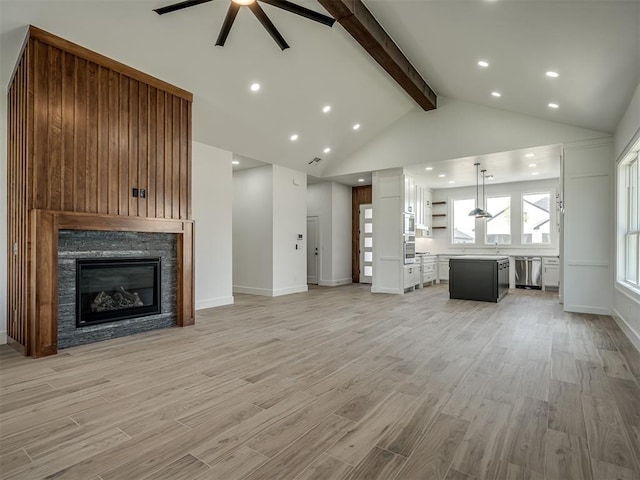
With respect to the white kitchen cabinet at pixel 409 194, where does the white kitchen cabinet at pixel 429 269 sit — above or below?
below

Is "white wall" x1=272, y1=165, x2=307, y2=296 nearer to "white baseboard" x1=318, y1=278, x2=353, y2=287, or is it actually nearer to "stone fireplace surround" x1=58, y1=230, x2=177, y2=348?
"white baseboard" x1=318, y1=278, x2=353, y2=287

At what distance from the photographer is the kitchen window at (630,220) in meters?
4.59

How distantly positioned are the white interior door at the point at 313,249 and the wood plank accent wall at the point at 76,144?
5572mm

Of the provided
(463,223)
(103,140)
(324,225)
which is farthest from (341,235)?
(103,140)

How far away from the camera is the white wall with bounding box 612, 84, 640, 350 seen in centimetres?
396

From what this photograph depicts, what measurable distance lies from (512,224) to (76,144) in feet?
33.4

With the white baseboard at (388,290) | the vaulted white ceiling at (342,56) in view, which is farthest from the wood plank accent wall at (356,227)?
the vaulted white ceiling at (342,56)

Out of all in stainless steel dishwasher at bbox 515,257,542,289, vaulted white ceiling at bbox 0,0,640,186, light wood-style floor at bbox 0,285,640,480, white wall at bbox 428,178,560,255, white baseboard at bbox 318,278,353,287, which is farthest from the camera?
white baseboard at bbox 318,278,353,287

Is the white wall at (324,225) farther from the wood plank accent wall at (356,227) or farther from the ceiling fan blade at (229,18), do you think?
the ceiling fan blade at (229,18)

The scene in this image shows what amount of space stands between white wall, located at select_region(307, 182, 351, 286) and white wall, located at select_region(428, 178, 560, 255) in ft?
8.09

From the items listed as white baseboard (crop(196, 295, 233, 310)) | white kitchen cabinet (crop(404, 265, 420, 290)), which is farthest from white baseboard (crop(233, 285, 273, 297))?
white kitchen cabinet (crop(404, 265, 420, 290))

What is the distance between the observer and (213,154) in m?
6.52

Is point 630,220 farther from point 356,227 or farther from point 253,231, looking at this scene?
point 253,231

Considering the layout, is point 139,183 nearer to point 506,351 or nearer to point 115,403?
point 115,403
